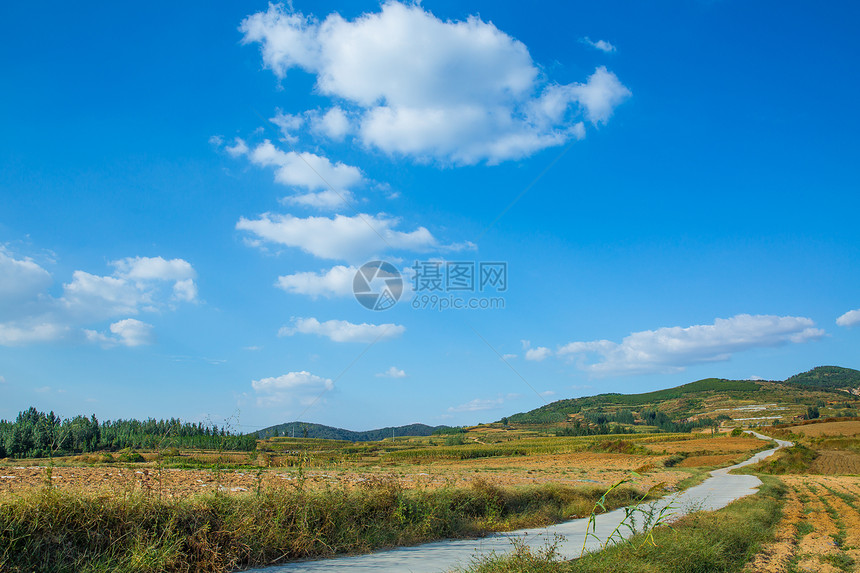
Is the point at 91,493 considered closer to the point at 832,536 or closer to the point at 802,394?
the point at 832,536

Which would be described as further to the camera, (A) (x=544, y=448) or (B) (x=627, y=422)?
(B) (x=627, y=422)

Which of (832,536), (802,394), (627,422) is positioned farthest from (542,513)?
(802,394)

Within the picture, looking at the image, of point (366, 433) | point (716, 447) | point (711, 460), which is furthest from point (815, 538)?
point (366, 433)

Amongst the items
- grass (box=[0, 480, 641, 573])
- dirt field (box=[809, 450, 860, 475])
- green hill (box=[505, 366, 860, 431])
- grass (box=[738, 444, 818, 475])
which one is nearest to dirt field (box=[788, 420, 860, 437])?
dirt field (box=[809, 450, 860, 475])

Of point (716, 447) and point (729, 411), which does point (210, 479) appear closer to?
point (716, 447)

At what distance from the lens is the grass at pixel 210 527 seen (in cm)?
708

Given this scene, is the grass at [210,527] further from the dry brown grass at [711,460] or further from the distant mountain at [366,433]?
the distant mountain at [366,433]

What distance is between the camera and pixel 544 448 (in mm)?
90125

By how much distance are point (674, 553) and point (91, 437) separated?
61.6 metres

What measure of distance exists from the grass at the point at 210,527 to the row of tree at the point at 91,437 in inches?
52.4

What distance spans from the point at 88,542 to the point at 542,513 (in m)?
12.9

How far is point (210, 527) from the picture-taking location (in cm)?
866

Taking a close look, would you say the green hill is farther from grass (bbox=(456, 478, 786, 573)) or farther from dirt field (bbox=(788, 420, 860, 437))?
grass (bbox=(456, 478, 786, 573))

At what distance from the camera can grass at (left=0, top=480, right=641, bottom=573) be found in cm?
708
